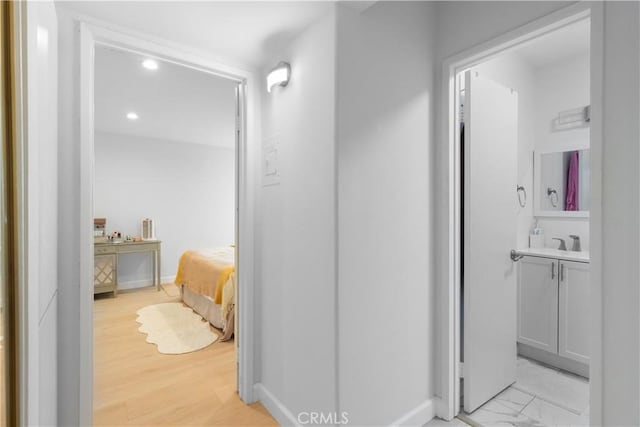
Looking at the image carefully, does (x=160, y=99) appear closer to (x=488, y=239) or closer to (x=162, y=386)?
(x=162, y=386)

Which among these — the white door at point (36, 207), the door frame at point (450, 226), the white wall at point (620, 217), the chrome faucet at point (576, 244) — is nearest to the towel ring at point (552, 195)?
the chrome faucet at point (576, 244)

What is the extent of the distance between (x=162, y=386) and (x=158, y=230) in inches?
141

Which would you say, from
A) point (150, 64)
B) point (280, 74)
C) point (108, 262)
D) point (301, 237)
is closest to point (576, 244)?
point (301, 237)

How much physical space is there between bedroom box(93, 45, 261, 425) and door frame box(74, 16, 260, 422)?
15cm

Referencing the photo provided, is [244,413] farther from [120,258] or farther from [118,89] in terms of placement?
[120,258]

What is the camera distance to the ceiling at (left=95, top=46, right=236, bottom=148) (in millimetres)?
2699

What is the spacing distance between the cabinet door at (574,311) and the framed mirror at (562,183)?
62 cm

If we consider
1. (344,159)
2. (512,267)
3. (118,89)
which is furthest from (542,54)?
(118,89)

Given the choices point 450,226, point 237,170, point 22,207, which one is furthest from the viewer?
point 237,170

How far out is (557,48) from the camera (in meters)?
2.67

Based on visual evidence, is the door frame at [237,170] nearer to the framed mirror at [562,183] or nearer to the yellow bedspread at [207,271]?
the yellow bedspread at [207,271]

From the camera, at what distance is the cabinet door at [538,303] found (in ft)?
8.32

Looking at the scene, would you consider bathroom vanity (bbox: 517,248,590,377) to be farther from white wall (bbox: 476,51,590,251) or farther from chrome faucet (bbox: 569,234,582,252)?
white wall (bbox: 476,51,590,251)

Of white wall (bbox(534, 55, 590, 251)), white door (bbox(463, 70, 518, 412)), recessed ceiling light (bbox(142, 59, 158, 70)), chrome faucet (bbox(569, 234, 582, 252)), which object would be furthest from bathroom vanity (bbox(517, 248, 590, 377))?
recessed ceiling light (bbox(142, 59, 158, 70))
